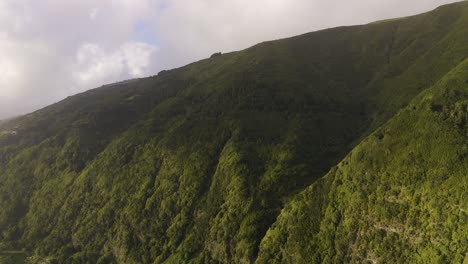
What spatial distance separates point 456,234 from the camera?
403 feet

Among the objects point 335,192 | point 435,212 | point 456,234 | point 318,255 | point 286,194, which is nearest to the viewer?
point 456,234

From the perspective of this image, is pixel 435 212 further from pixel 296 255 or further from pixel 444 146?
pixel 296 255

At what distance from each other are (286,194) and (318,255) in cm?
4355

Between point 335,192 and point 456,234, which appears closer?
point 456,234

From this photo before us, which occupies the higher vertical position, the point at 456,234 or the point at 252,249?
the point at 456,234

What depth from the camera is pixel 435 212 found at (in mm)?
131625

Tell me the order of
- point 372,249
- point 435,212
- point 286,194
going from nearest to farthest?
1. point 435,212
2. point 372,249
3. point 286,194

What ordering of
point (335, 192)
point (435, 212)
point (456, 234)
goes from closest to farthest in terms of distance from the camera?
point (456, 234) → point (435, 212) → point (335, 192)

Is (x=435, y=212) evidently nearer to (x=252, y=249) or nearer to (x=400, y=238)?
(x=400, y=238)

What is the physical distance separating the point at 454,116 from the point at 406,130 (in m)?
18.7

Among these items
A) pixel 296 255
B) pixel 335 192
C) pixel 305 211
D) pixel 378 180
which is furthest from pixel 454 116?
pixel 296 255

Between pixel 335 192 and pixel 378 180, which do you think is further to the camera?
pixel 335 192

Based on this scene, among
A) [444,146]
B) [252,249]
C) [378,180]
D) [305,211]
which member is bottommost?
[252,249]

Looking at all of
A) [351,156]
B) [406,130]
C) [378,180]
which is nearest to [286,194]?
[351,156]
